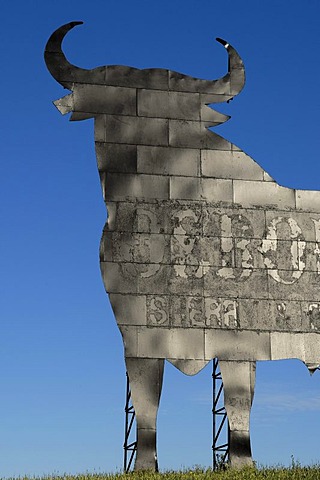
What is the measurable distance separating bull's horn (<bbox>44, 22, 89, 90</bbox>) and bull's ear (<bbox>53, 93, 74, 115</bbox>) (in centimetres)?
25

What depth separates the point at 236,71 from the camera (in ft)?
77.9

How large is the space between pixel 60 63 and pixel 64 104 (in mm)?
830

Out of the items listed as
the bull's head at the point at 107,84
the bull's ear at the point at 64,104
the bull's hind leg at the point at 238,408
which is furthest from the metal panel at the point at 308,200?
the bull's ear at the point at 64,104

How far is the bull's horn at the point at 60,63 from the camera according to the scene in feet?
75.4

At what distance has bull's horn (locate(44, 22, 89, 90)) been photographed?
905 inches

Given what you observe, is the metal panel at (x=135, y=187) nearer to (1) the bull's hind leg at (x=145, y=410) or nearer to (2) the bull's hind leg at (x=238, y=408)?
(1) the bull's hind leg at (x=145, y=410)

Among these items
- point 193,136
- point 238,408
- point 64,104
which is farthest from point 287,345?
point 64,104

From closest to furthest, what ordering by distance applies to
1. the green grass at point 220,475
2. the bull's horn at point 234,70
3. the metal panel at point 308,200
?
1. the green grass at point 220,475
2. the metal panel at point 308,200
3. the bull's horn at point 234,70

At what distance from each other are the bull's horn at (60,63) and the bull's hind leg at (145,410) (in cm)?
558

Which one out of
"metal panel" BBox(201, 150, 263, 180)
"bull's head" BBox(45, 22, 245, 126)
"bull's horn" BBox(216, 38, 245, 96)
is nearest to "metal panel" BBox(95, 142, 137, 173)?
"bull's head" BBox(45, 22, 245, 126)

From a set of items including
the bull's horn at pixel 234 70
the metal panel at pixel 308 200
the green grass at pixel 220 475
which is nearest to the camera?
the green grass at pixel 220 475

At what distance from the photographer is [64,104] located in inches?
901

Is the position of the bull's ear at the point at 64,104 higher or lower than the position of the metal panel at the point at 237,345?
higher

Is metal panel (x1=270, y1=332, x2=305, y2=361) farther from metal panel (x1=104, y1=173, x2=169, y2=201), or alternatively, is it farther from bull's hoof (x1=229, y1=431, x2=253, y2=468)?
metal panel (x1=104, y1=173, x2=169, y2=201)
